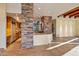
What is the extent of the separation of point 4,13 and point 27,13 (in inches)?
50.2

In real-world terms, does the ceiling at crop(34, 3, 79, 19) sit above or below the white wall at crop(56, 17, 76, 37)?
above

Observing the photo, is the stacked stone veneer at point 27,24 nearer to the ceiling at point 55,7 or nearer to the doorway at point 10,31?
the ceiling at point 55,7

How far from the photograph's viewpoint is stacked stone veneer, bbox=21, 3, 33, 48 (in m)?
8.19

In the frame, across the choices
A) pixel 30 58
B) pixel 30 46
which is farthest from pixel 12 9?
pixel 30 58

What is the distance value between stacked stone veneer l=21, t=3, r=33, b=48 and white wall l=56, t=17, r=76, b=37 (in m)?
9.60

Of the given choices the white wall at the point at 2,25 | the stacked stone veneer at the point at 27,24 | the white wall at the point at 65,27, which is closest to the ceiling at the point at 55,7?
the stacked stone veneer at the point at 27,24

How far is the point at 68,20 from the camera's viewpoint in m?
18.6

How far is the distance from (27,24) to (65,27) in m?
11.1

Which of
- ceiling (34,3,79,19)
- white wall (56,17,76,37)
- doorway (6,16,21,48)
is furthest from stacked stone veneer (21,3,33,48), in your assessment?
white wall (56,17,76,37)

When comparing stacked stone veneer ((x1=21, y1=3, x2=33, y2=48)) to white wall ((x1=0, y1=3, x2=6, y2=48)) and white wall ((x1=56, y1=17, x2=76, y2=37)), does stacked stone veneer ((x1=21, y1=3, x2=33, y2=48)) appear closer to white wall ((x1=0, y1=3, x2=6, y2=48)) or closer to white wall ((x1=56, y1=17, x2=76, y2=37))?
white wall ((x1=0, y1=3, x2=6, y2=48))

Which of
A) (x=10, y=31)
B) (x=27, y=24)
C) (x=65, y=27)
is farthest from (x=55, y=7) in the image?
(x=65, y=27)

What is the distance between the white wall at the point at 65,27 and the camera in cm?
1789

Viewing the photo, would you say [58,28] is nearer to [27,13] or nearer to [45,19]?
[45,19]

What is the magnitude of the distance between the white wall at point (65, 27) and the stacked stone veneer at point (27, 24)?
9597mm
